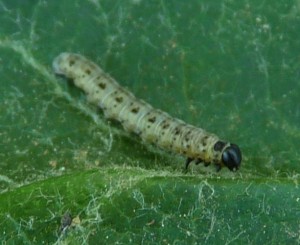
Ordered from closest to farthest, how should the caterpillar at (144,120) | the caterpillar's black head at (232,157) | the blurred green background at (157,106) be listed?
the blurred green background at (157,106), the caterpillar's black head at (232,157), the caterpillar at (144,120)

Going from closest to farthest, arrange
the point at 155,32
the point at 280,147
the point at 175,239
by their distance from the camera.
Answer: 1. the point at 175,239
2. the point at 280,147
3. the point at 155,32

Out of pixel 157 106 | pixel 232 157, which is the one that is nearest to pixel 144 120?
pixel 157 106

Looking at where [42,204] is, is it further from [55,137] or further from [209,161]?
[209,161]

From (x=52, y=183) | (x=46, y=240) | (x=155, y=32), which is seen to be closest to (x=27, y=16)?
(x=155, y=32)

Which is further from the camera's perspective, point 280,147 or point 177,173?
point 280,147

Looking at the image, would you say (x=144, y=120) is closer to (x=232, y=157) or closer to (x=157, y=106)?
(x=157, y=106)

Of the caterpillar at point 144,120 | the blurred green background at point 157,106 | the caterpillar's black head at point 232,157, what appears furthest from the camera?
the caterpillar at point 144,120
